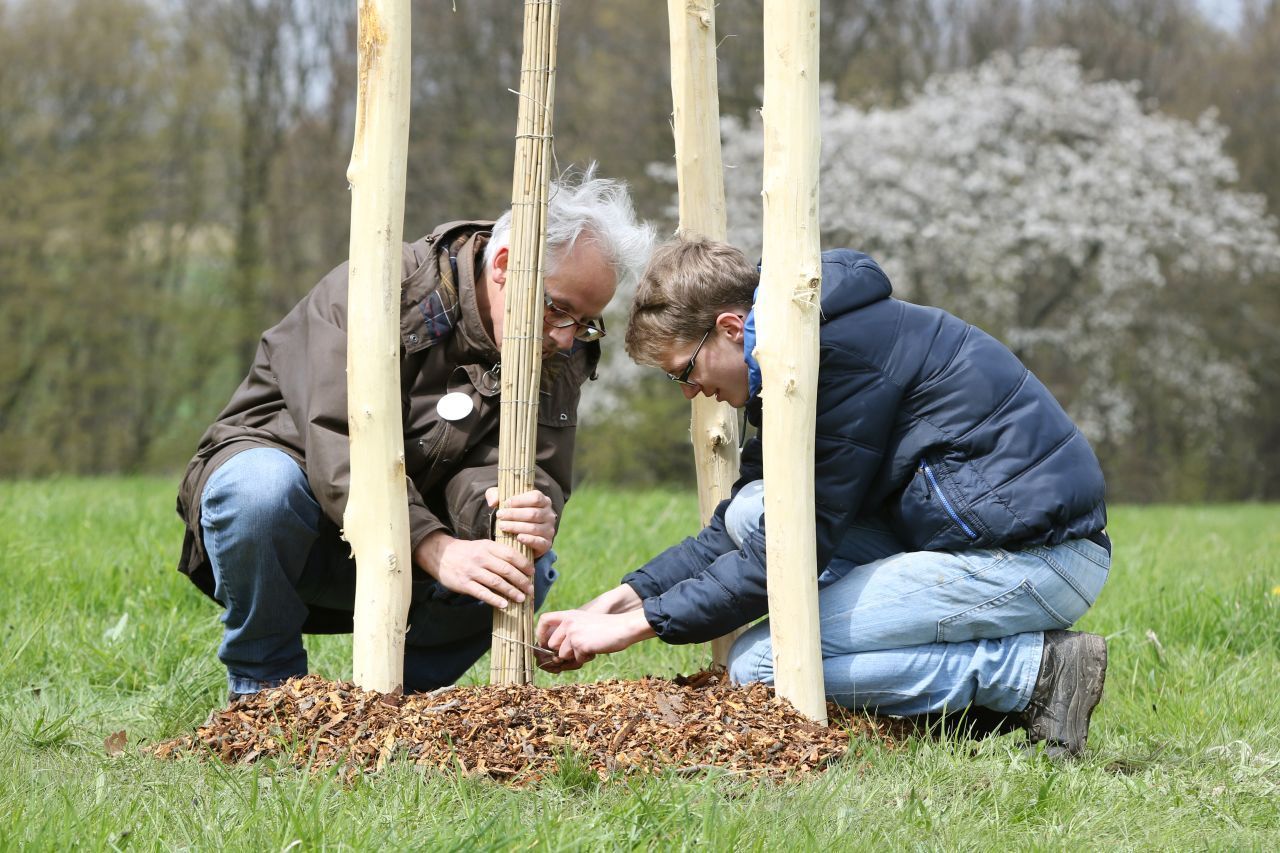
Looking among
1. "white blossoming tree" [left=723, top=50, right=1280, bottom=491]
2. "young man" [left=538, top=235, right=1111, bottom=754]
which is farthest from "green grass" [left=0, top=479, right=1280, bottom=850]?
"white blossoming tree" [left=723, top=50, right=1280, bottom=491]

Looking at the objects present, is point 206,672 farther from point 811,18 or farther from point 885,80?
point 885,80

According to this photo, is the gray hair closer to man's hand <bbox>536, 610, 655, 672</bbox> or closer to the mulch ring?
man's hand <bbox>536, 610, 655, 672</bbox>

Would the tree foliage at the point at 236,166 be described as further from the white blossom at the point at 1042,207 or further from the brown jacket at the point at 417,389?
the brown jacket at the point at 417,389

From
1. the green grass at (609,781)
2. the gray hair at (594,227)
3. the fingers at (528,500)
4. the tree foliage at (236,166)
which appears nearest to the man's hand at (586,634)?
the fingers at (528,500)

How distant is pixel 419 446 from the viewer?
129 inches

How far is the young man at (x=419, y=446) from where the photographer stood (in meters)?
3.05

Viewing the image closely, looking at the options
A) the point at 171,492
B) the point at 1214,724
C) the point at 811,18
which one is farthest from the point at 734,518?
the point at 171,492

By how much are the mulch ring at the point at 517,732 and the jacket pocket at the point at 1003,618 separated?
341 mm

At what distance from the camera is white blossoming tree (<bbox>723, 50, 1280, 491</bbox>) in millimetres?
18906

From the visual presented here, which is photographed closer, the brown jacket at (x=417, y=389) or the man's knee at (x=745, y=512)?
the man's knee at (x=745, y=512)

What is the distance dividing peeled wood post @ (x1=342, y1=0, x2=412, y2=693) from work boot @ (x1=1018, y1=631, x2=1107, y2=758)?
5.10ft

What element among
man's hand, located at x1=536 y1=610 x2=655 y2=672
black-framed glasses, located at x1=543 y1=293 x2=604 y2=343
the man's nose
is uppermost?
black-framed glasses, located at x1=543 y1=293 x2=604 y2=343

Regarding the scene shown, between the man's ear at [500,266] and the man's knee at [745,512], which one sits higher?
the man's ear at [500,266]

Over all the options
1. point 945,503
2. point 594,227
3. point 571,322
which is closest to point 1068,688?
point 945,503
